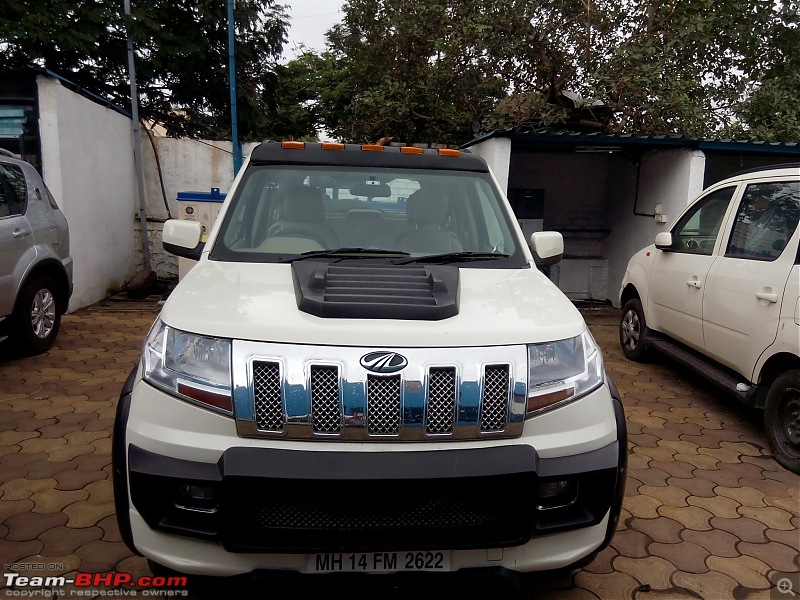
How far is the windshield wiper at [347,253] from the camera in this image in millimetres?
2865

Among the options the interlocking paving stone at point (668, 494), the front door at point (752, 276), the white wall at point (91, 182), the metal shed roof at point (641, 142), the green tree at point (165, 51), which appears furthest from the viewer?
the green tree at point (165, 51)

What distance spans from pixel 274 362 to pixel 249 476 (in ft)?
1.19

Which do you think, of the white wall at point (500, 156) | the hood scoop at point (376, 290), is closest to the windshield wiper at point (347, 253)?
the hood scoop at point (376, 290)

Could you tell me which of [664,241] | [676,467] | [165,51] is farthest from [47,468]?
[165,51]

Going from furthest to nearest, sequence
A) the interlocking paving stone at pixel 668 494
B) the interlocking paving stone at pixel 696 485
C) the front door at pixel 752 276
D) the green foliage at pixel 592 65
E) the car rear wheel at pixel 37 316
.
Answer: the green foliage at pixel 592 65 < the car rear wheel at pixel 37 316 < the front door at pixel 752 276 < the interlocking paving stone at pixel 696 485 < the interlocking paving stone at pixel 668 494

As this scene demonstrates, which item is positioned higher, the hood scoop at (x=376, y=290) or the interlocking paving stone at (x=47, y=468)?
the hood scoop at (x=376, y=290)

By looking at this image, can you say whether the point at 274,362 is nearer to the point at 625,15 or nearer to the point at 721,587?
the point at 721,587

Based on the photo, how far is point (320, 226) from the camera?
3.18m

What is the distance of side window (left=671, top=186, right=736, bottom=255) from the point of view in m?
4.84

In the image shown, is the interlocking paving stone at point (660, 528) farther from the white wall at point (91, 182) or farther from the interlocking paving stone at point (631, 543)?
the white wall at point (91, 182)

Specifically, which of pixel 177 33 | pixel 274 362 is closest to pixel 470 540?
pixel 274 362

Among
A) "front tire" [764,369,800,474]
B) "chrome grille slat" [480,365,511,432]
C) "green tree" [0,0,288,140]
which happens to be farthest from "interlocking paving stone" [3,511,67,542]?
"green tree" [0,0,288,140]

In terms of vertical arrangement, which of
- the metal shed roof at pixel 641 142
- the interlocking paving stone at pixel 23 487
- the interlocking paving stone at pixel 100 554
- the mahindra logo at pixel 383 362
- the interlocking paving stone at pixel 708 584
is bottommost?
the interlocking paving stone at pixel 708 584

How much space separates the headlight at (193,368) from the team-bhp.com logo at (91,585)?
2.93 ft
